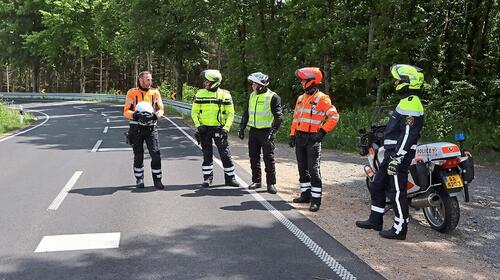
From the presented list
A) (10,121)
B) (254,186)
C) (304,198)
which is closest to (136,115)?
(254,186)

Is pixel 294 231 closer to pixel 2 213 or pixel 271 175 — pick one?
pixel 271 175

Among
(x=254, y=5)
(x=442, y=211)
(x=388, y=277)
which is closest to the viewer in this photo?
(x=388, y=277)

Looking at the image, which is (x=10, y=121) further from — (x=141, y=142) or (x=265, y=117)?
(x=265, y=117)

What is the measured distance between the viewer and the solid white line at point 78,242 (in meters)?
5.00

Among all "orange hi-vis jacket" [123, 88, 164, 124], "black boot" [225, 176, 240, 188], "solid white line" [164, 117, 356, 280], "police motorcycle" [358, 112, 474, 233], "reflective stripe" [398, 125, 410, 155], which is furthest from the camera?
"black boot" [225, 176, 240, 188]

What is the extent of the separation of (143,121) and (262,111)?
82.2 inches

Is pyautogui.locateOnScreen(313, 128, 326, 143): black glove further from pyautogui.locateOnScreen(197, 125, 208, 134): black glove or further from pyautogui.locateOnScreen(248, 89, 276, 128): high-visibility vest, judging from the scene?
pyautogui.locateOnScreen(197, 125, 208, 134): black glove

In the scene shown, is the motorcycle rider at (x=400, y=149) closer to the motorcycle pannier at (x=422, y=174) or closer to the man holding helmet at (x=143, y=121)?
the motorcycle pannier at (x=422, y=174)

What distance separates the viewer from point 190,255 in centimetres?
482

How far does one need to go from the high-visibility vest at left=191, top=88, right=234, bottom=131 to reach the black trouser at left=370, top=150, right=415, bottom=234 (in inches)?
128

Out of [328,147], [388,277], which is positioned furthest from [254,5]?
[388,277]

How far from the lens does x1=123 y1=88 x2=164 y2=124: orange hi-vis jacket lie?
26.3 feet

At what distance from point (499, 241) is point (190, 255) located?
12.6 feet

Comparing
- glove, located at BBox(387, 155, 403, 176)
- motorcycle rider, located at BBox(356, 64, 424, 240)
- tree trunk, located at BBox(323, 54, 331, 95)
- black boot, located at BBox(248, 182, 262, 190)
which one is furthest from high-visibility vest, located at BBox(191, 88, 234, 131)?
tree trunk, located at BBox(323, 54, 331, 95)
